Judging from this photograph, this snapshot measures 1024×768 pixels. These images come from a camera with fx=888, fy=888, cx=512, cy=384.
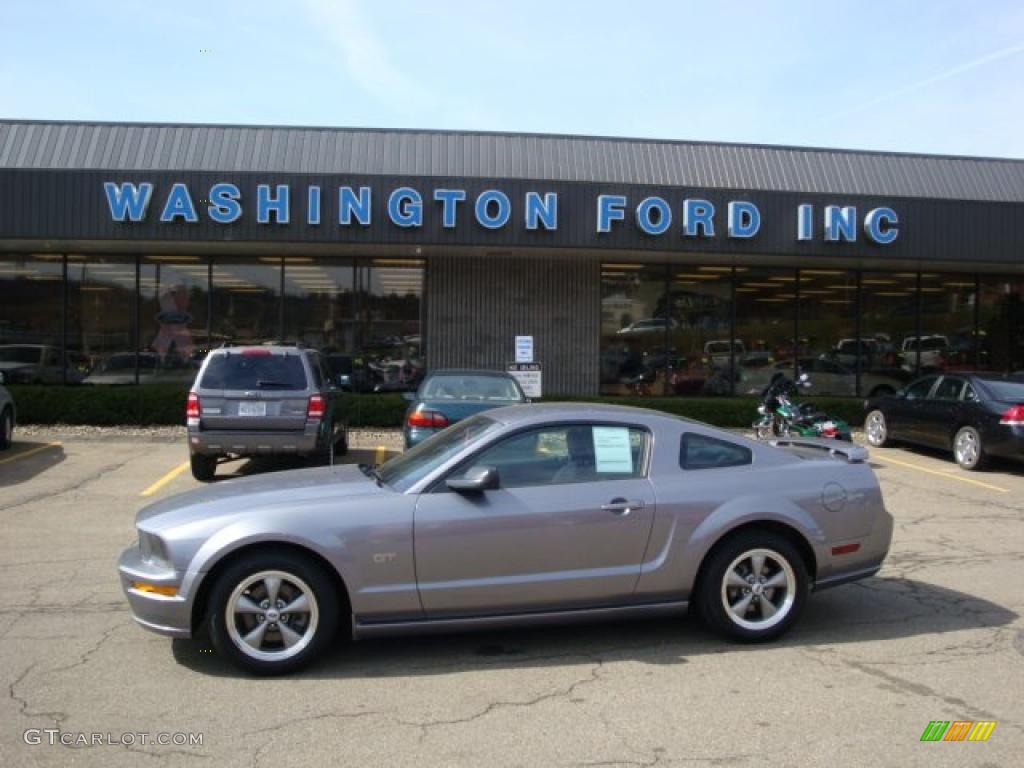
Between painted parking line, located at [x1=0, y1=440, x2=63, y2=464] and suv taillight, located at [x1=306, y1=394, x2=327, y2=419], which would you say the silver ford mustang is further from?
painted parking line, located at [x1=0, y1=440, x2=63, y2=464]

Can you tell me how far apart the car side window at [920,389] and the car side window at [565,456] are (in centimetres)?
1047

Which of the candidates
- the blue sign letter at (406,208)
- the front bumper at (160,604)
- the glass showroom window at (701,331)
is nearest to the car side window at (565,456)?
the front bumper at (160,604)

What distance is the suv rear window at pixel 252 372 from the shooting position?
10.3 metres

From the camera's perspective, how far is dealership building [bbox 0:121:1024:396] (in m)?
15.8

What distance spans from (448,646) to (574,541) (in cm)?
101

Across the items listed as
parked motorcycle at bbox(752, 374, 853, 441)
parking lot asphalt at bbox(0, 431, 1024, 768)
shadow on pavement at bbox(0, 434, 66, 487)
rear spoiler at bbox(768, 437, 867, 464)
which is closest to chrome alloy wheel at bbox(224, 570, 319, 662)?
parking lot asphalt at bbox(0, 431, 1024, 768)

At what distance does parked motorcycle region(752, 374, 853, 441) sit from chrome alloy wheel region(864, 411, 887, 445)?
88.0 inches

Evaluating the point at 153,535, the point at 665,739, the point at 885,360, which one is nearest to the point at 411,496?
the point at 153,535

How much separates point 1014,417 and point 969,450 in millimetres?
955

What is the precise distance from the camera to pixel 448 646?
205 inches

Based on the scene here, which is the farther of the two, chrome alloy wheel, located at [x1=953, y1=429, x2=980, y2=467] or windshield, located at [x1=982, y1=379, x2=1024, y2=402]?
chrome alloy wheel, located at [x1=953, y1=429, x2=980, y2=467]

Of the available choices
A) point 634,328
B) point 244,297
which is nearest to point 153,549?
point 244,297

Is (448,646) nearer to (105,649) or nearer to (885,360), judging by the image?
(105,649)

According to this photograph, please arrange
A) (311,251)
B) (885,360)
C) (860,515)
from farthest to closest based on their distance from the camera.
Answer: (885,360)
(311,251)
(860,515)
